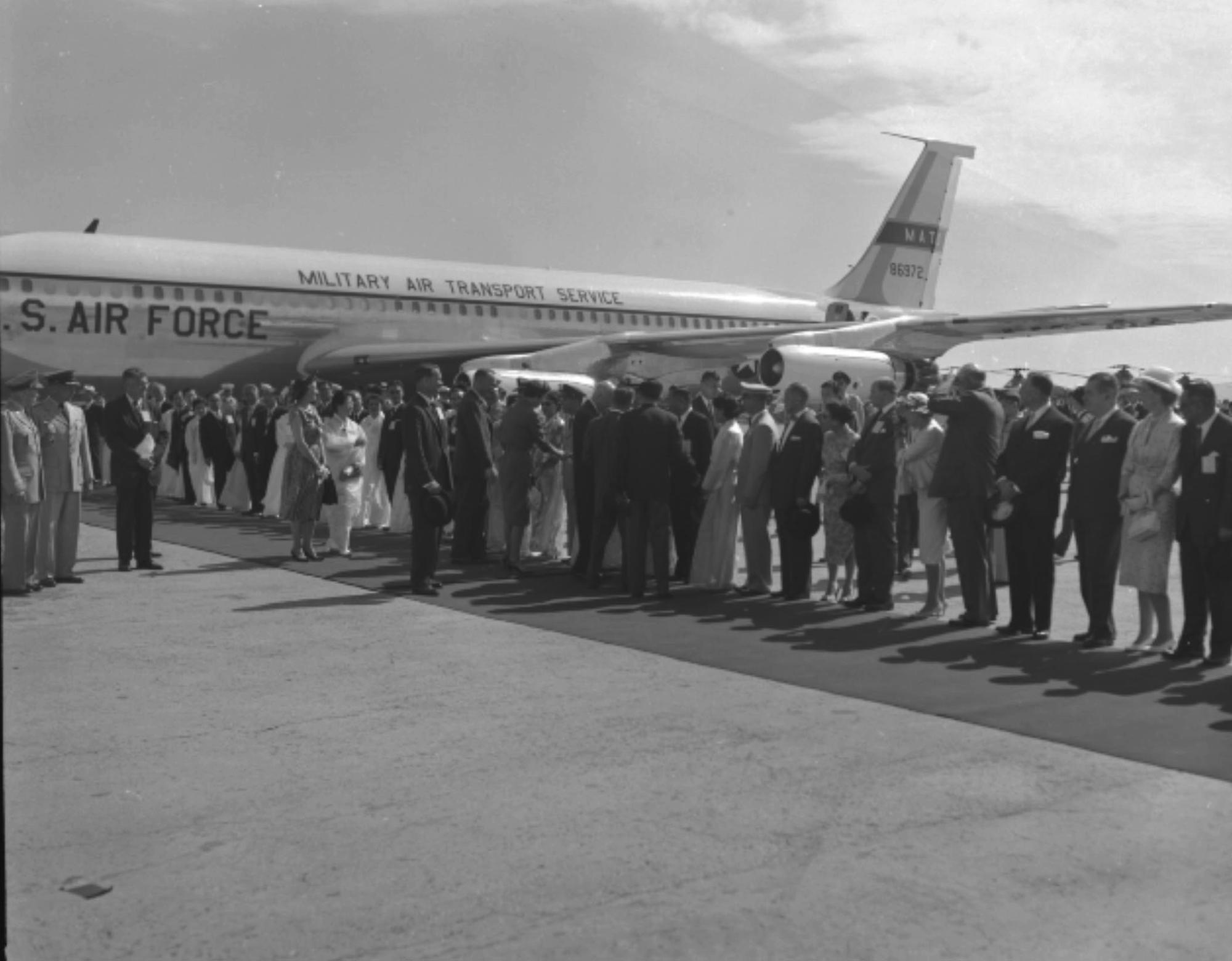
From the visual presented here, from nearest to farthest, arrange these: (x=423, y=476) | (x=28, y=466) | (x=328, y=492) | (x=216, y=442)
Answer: (x=28, y=466) → (x=423, y=476) → (x=328, y=492) → (x=216, y=442)

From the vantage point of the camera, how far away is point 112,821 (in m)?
4.55

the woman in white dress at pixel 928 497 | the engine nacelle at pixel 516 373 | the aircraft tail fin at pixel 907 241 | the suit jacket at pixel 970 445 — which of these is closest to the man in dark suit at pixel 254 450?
the engine nacelle at pixel 516 373

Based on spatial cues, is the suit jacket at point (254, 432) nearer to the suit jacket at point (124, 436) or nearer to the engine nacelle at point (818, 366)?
the suit jacket at point (124, 436)

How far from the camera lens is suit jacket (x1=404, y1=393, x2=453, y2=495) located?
9836 mm

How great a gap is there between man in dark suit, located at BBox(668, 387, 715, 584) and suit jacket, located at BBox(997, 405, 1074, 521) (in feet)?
9.46

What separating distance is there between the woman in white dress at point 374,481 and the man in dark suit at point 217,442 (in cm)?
304

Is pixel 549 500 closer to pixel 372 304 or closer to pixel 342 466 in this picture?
pixel 342 466

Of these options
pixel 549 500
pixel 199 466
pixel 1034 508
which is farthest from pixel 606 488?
pixel 199 466

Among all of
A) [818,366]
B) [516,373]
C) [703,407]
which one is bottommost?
[703,407]

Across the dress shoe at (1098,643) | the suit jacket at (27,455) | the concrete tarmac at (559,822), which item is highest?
the suit jacket at (27,455)

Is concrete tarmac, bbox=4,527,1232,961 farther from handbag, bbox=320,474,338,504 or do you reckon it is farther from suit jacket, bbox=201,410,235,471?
suit jacket, bbox=201,410,235,471

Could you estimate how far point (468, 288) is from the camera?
24.6m

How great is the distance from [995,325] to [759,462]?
588 inches

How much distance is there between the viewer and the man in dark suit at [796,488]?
9.99 m
